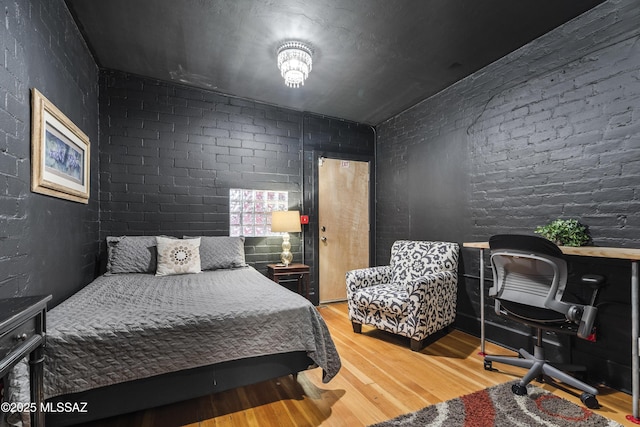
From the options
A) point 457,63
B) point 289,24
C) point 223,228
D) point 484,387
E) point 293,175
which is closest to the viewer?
point 484,387

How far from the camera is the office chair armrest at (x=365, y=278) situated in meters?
3.20

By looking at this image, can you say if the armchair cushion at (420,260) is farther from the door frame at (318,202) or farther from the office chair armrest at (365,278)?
the door frame at (318,202)

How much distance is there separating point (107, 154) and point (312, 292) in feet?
9.66

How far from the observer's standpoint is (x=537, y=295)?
1.97 m

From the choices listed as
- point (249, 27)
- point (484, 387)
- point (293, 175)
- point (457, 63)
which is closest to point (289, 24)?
point (249, 27)

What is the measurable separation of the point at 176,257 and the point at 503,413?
2.85 m

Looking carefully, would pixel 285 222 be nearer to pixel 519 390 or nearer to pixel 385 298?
pixel 385 298

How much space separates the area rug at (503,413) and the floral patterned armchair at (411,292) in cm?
77

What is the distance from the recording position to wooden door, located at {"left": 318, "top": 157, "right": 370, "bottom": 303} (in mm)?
4277

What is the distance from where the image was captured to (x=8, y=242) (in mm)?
1534

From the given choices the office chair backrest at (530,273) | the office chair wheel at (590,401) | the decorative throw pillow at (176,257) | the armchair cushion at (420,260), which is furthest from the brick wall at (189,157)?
the office chair wheel at (590,401)

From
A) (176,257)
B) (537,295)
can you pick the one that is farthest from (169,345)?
(537,295)

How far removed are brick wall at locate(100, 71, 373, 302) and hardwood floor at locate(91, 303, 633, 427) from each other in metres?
1.88

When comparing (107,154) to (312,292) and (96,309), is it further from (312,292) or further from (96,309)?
(312,292)
